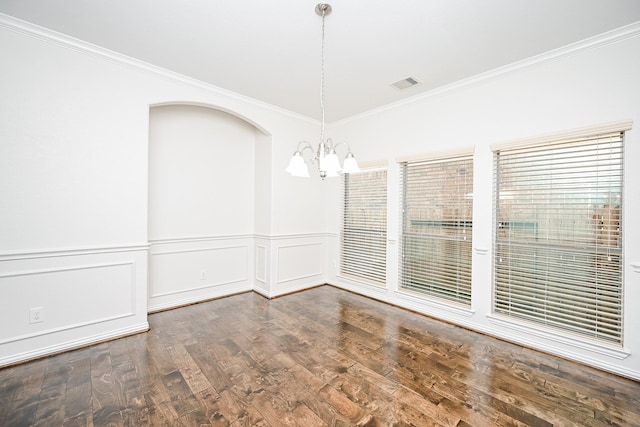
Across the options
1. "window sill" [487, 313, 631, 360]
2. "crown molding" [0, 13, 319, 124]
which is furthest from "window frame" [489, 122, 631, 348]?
"crown molding" [0, 13, 319, 124]

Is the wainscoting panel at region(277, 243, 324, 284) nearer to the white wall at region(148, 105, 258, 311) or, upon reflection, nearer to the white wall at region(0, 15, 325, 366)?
the white wall at region(148, 105, 258, 311)

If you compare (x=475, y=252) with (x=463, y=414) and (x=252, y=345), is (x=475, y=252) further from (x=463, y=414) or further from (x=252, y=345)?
(x=252, y=345)

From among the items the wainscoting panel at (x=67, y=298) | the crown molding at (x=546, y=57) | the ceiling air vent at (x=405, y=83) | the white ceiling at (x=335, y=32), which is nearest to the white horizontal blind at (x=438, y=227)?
the crown molding at (x=546, y=57)

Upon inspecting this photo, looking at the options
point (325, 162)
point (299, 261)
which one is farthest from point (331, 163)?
point (299, 261)

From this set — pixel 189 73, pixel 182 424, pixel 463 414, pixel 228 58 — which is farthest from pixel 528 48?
pixel 182 424

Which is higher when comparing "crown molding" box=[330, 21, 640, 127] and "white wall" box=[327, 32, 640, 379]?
"crown molding" box=[330, 21, 640, 127]

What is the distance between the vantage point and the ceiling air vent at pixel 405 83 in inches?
130

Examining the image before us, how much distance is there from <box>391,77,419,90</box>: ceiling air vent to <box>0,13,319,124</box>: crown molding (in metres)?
2.03

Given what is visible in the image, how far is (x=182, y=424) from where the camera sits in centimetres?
179

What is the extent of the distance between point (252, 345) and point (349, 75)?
3147 mm

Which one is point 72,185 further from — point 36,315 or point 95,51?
point 95,51

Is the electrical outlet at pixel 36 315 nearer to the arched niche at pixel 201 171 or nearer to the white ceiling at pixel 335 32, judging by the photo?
the arched niche at pixel 201 171

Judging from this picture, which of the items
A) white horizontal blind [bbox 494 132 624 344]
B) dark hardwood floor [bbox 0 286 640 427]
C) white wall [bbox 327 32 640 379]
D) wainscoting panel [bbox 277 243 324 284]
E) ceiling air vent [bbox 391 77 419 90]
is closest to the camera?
dark hardwood floor [bbox 0 286 640 427]

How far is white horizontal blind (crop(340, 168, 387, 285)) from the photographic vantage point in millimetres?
4289
